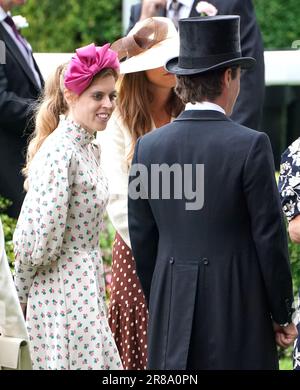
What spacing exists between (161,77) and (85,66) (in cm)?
68

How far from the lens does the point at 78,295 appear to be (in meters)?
5.59

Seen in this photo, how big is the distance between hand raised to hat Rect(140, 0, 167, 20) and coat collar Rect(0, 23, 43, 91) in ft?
2.89

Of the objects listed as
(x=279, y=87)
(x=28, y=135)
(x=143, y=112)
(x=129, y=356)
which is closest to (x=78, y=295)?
(x=129, y=356)

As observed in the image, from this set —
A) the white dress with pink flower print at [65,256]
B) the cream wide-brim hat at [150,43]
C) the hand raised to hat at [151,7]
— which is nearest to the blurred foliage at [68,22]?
the hand raised to hat at [151,7]

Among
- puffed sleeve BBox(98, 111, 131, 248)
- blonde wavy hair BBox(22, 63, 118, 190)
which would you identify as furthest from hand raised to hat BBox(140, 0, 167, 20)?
blonde wavy hair BBox(22, 63, 118, 190)

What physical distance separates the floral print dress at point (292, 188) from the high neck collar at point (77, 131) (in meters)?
0.96

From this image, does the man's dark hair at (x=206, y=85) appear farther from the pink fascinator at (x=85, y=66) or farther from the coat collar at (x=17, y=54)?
the coat collar at (x=17, y=54)

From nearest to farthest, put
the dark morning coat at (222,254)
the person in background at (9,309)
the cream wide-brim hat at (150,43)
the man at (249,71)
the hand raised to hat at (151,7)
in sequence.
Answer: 1. the person in background at (9,309)
2. the dark morning coat at (222,254)
3. the cream wide-brim hat at (150,43)
4. the man at (249,71)
5. the hand raised to hat at (151,7)

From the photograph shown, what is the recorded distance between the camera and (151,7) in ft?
26.0

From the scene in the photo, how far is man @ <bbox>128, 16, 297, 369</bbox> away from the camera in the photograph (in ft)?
16.0

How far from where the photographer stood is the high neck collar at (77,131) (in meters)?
5.64

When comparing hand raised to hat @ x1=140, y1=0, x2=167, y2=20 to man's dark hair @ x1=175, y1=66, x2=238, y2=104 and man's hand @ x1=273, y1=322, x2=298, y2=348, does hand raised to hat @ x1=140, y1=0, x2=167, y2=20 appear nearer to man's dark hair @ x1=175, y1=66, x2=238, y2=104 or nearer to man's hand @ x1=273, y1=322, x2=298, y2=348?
man's dark hair @ x1=175, y1=66, x2=238, y2=104

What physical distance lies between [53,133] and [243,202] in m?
1.17

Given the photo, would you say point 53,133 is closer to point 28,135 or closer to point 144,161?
point 144,161
